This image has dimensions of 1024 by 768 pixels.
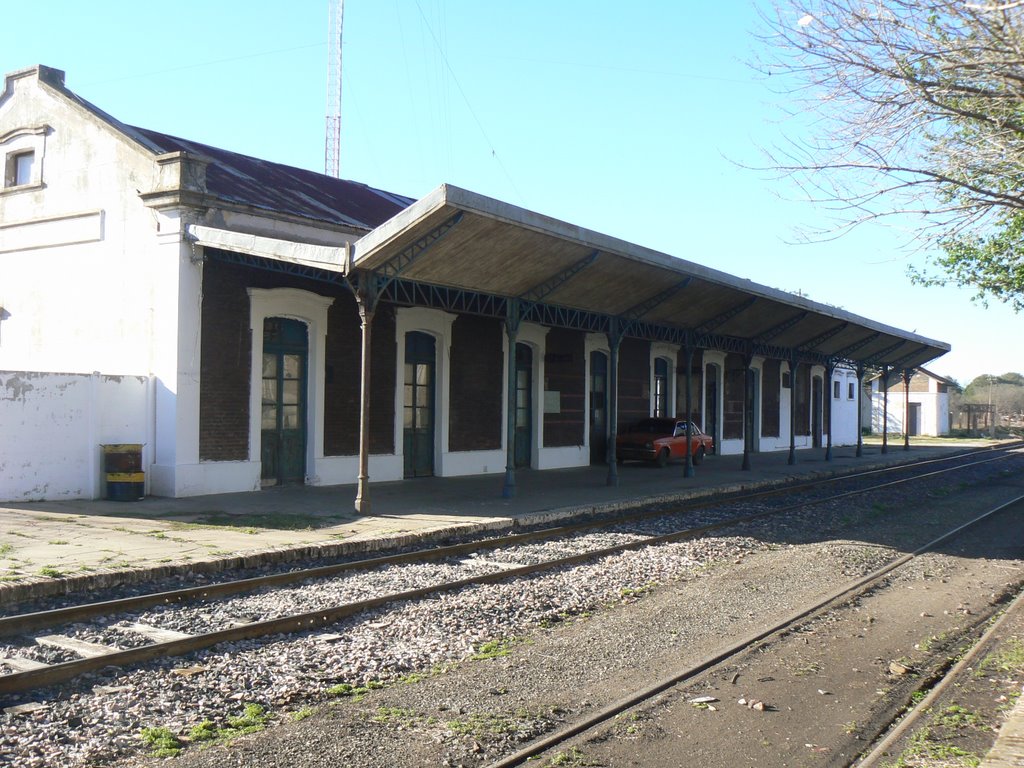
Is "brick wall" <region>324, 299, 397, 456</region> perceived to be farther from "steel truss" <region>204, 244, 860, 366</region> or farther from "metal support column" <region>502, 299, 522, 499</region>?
"metal support column" <region>502, 299, 522, 499</region>

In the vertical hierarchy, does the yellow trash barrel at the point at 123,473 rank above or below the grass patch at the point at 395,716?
above

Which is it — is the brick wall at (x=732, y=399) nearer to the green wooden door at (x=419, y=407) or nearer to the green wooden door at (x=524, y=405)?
the green wooden door at (x=524, y=405)

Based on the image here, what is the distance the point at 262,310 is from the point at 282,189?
157 inches

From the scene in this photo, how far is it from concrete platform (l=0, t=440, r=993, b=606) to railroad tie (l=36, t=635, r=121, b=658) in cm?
155

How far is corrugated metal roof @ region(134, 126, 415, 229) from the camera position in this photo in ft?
55.6

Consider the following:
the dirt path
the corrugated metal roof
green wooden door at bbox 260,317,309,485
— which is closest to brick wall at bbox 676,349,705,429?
the corrugated metal roof

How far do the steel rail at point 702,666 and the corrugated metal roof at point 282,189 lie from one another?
11.6 meters

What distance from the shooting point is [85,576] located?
8797 millimetres

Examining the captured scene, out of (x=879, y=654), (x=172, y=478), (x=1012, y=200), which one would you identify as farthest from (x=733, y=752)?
(x=172, y=478)

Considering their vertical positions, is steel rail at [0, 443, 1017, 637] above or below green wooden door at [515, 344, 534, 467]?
below

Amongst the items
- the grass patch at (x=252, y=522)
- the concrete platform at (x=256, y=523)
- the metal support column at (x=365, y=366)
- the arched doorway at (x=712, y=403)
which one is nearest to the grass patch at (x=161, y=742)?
the concrete platform at (x=256, y=523)

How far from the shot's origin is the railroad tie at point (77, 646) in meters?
6.55

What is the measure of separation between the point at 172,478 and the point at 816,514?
36.3 ft

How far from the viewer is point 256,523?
12688 millimetres
